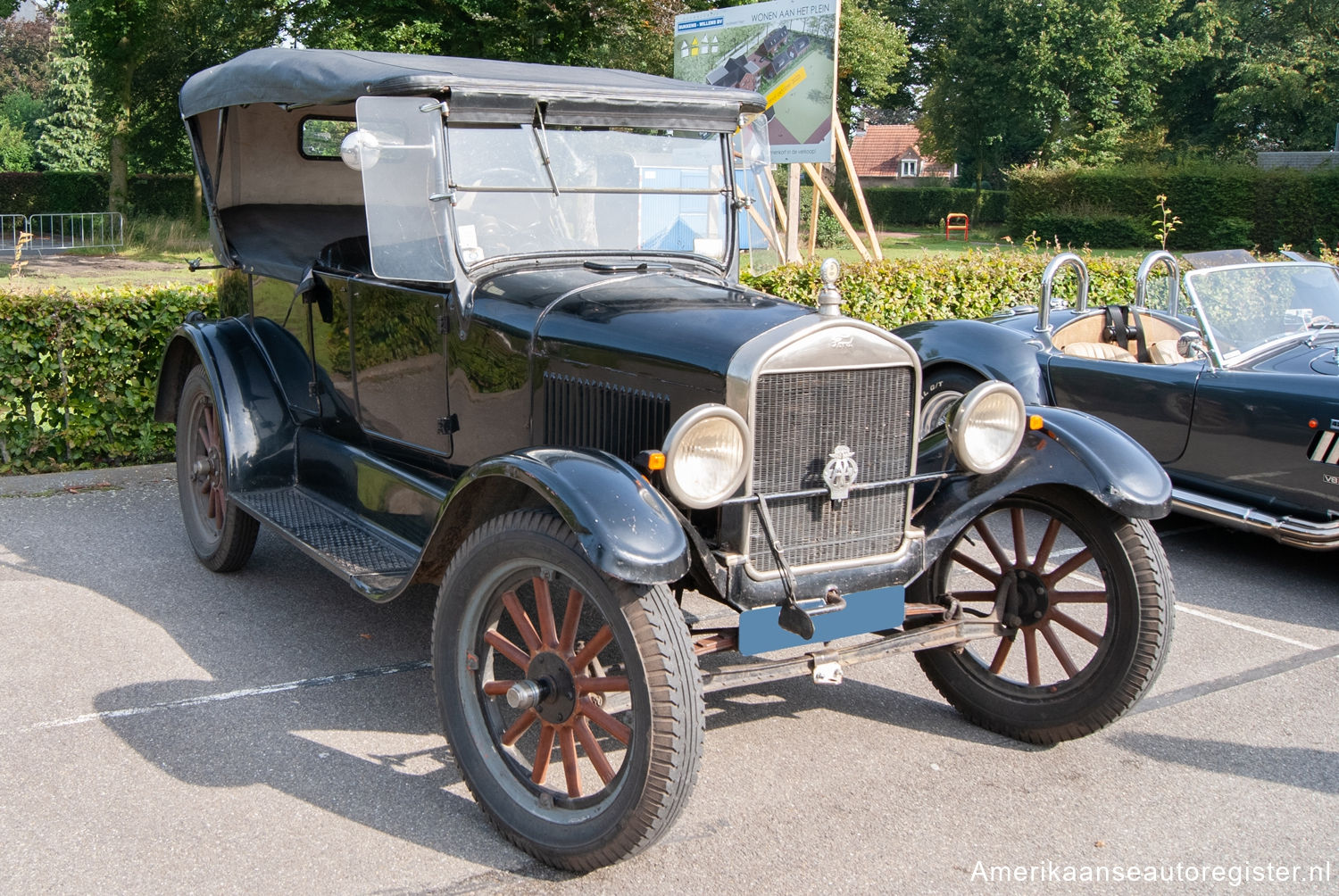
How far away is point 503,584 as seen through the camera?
312cm

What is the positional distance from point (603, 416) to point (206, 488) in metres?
2.69

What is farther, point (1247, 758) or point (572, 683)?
point (1247, 758)

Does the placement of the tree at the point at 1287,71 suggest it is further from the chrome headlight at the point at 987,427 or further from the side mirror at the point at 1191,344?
the chrome headlight at the point at 987,427

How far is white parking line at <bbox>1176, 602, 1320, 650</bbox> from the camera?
4.78 meters

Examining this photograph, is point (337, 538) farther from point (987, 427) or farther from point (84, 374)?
point (84, 374)

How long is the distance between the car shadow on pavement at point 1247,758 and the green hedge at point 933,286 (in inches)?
190

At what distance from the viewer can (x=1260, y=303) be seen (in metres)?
6.12

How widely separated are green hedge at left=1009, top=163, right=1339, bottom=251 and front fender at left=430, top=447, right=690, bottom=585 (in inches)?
1139

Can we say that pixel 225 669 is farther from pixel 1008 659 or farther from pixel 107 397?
pixel 107 397

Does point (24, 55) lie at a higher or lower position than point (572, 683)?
higher

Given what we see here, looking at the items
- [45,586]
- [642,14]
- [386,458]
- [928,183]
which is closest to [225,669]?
[386,458]

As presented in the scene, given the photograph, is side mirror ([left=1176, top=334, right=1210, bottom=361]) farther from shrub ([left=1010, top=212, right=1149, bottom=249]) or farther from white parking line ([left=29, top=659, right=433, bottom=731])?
shrub ([left=1010, top=212, right=1149, bottom=249])

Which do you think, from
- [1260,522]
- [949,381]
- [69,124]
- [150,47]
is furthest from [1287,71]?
[69,124]

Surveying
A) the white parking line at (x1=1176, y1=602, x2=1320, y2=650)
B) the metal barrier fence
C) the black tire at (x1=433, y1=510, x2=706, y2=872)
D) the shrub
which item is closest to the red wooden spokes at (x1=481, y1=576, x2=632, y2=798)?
the black tire at (x1=433, y1=510, x2=706, y2=872)
